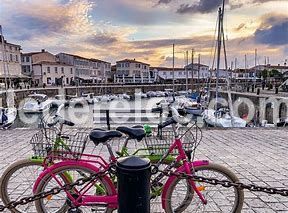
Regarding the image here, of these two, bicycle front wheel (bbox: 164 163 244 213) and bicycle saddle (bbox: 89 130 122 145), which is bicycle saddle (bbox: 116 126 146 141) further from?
bicycle front wheel (bbox: 164 163 244 213)

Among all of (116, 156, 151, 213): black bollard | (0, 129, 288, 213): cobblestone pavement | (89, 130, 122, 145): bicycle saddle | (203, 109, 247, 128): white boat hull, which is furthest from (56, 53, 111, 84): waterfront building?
(116, 156, 151, 213): black bollard

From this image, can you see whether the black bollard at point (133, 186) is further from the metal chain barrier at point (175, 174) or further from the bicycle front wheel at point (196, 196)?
the bicycle front wheel at point (196, 196)

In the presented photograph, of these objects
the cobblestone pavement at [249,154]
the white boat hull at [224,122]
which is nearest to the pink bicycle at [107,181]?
the cobblestone pavement at [249,154]

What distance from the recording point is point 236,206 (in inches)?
127

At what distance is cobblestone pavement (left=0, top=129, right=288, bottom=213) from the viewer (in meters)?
4.02

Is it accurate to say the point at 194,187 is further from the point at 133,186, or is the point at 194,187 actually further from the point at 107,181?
the point at 133,186

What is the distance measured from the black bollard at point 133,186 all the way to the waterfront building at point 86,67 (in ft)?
229

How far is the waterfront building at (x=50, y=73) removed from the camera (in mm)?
62431


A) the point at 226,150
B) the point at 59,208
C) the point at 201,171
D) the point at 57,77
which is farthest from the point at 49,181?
the point at 57,77

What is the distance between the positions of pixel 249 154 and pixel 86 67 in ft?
246

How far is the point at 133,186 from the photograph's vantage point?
1954mm

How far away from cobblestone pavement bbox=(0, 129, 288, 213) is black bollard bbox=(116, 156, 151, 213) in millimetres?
1370

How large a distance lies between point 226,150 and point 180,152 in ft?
14.0

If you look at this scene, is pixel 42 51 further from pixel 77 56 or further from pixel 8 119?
pixel 8 119
